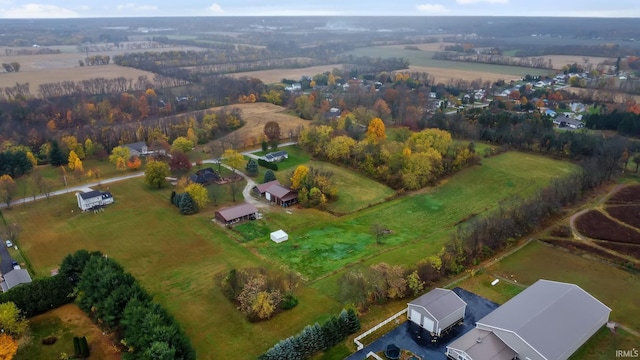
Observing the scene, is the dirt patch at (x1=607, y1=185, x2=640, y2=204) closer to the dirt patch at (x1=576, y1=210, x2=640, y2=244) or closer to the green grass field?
the dirt patch at (x1=576, y1=210, x2=640, y2=244)

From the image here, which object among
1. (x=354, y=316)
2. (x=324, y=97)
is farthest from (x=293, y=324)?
(x=324, y=97)

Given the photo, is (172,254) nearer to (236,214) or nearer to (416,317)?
(236,214)

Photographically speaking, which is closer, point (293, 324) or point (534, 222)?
point (293, 324)

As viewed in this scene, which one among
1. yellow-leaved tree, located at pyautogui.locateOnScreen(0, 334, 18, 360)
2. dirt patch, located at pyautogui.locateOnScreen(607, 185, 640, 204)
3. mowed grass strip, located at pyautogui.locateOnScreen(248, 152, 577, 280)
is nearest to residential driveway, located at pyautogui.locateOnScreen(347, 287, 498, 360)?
mowed grass strip, located at pyautogui.locateOnScreen(248, 152, 577, 280)

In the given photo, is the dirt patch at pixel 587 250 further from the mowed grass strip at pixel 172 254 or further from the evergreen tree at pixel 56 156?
the evergreen tree at pixel 56 156

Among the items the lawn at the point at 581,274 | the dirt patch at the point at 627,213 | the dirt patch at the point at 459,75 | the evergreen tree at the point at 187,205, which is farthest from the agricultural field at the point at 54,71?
the dirt patch at the point at 627,213

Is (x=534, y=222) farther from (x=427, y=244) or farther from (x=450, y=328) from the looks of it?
(x=450, y=328)
